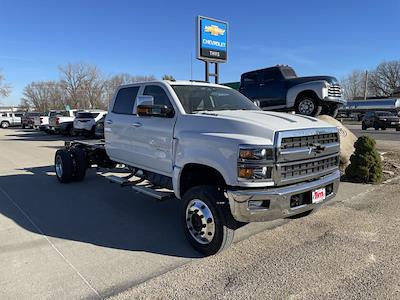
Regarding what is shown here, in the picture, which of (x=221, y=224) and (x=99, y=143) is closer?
(x=221, y=224)

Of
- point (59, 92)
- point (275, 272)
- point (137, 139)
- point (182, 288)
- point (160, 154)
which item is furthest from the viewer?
point (59, 92)

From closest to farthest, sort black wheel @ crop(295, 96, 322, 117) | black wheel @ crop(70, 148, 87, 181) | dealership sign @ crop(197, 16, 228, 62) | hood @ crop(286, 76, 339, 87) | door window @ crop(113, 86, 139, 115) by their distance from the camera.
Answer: door window @ crop(113, 86, 139, 115)
black wheel @ crop(70, 148, 87, 181)
hood @ crop(286, 76, 339, 87)
black wheel @ crop(295, 96, 322, 117)
dealership sign @ crop(197, 16, 228, 62)

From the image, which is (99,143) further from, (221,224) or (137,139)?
(221,224)

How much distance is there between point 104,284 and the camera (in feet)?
12.0

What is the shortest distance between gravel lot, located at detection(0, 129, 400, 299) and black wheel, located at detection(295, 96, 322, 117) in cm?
561

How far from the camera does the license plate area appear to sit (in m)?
4.31

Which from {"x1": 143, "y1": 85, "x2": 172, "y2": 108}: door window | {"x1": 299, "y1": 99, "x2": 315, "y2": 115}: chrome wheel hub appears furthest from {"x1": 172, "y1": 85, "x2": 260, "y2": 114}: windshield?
{"x1": 299, "y1": 99, "x2": 315, "y2": 115}: chrome wheel hub

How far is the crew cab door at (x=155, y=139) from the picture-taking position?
16.8 ft

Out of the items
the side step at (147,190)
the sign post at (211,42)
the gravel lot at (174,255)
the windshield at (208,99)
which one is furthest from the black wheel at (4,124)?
the windshield at (208,99)

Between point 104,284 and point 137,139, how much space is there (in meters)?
2.70

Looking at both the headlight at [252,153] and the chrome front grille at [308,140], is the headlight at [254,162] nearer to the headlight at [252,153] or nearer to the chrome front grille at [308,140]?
the headlight at [252,153]

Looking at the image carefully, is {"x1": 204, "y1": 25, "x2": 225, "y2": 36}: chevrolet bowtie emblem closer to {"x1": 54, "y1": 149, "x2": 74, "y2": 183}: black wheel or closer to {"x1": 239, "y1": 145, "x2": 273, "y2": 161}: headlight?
{"x1": 54, "y1": 149, "x2": 74, "y2": 183}: black wheel

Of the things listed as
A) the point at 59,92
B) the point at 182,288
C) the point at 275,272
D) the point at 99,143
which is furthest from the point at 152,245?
the point at 59,92

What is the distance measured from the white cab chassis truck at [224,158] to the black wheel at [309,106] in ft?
21.8
